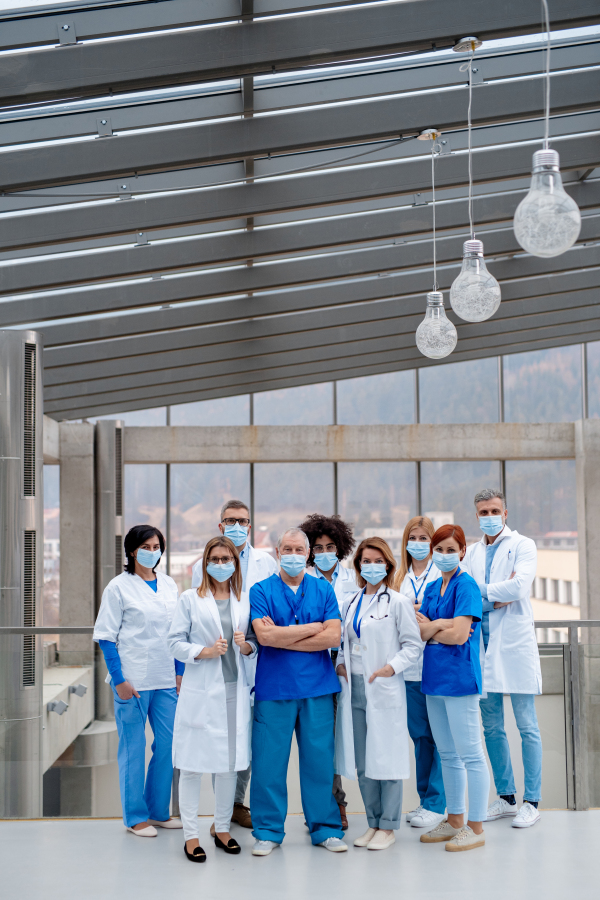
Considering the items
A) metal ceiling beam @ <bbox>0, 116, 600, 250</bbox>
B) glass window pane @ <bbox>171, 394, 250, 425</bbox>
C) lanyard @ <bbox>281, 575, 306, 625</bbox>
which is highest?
metal ceiling beam @ <bbox>0, 116, 600, 250</bbox>

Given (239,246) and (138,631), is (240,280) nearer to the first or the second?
(239,246)

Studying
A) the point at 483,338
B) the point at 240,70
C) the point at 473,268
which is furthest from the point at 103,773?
the point at 483,338

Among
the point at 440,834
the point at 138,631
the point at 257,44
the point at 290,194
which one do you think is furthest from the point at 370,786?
the point at 290,194

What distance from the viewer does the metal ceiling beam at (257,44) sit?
15.6 feet

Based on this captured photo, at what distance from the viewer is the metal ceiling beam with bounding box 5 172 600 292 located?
7.48 meters

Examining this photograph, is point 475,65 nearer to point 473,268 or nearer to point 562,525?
point 473,268

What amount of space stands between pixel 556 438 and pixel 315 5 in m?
10.8

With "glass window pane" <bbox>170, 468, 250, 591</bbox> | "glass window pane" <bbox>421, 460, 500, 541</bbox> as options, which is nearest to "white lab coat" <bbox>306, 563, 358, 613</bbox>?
"glass window pane" <bbox>170, 468, 250, 591</bbox>

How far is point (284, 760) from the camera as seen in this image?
14.4ft

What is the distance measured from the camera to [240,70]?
15.9 ft

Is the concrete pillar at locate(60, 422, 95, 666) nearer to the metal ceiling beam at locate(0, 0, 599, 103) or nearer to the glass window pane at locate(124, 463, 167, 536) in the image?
the glass window pane at locate(124, 463, 167, 536)

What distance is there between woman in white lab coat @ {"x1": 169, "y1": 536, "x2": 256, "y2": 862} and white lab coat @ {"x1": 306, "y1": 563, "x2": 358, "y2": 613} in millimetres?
669

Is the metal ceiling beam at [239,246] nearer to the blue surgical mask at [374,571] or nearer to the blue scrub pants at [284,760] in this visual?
the blue surgical mask at [374,571]

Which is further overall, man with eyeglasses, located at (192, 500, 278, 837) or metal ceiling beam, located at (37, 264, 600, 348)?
metal ceiling beam, located at (37, 264, 600, 348)
